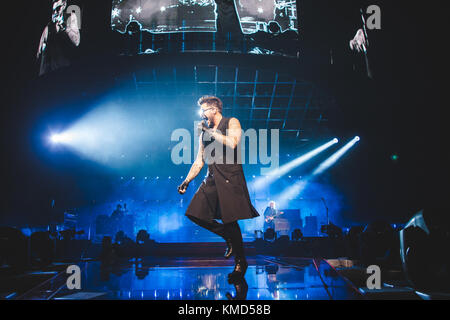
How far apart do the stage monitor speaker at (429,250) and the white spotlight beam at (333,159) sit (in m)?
13.1

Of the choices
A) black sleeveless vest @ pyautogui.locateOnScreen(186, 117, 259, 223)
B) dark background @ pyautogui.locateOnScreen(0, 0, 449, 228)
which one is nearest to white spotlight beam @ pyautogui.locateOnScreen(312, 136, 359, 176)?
dark background @ pyautogui.locateOnScreen(0, 0, 449, 228)

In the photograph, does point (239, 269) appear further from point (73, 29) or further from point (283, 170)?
point (283, 170)

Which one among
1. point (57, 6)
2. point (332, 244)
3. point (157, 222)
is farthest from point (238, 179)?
point (157, 222)

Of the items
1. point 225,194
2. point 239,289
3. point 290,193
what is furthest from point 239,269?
point 290,193

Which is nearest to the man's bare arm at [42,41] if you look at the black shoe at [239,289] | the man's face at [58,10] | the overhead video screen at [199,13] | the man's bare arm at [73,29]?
the man's face at [58,10]

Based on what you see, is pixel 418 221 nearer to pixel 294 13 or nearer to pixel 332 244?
pixel 332 244

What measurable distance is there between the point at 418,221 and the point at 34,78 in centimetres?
1016

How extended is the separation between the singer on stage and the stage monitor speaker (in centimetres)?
127

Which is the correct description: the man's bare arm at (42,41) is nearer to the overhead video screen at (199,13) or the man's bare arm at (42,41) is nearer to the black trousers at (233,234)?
the overhead video screen at (199,13)

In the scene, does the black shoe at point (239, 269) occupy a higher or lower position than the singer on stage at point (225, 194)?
lower

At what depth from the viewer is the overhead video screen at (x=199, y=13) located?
9.63m

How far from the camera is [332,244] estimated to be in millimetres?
8219

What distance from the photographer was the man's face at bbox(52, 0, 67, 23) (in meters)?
8.90

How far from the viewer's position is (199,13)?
9633mm
